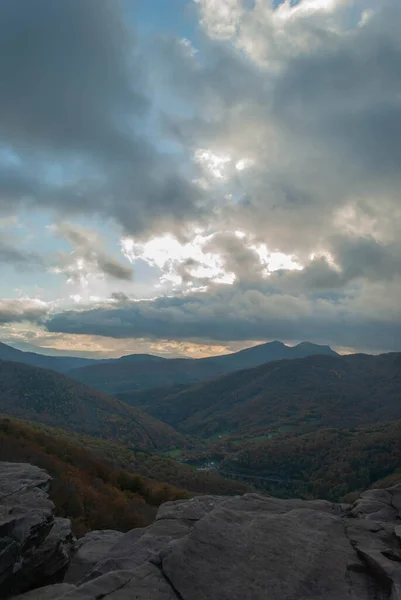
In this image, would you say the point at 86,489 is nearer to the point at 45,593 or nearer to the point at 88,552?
the point at 88,552

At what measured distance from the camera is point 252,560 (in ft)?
35.9

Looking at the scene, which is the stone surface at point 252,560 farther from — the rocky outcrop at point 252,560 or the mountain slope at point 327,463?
the mountain slope at point 327,463

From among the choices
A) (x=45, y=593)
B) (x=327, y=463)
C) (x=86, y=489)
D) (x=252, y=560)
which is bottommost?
(x=327, y=463)

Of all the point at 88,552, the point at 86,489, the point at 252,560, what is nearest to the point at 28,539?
the point at 88,552

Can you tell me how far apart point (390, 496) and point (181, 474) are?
79.5 m

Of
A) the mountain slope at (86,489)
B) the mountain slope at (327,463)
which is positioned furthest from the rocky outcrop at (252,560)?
the mountain slope at (327,463)

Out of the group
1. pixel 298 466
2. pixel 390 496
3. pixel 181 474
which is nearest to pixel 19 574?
pixel 390 496

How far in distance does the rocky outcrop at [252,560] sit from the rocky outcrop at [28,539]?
1.15 meters

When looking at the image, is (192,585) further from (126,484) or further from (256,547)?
(126,484)

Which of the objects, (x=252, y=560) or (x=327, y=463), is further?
(x=327, y=463)

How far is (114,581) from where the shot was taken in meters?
9.84

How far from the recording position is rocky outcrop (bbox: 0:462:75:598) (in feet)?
→ 44.3

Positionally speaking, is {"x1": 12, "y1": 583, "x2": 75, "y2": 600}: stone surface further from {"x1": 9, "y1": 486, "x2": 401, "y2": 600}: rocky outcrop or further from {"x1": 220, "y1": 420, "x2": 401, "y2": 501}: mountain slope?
{"x1": 220, "y1": 420, "x2": 401, "y2": 501}: mountain slope

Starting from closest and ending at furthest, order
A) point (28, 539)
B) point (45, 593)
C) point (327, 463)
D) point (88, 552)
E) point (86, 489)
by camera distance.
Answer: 1. point (45, 593)
2. point (28, 539)
3. point (88, 552)
4. point (86, 489)
5. point (327, 463)
